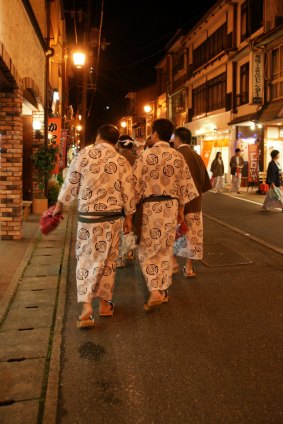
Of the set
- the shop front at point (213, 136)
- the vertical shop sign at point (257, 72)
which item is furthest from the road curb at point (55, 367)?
the shop front at point (213, 136)

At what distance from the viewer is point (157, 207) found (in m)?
5.51

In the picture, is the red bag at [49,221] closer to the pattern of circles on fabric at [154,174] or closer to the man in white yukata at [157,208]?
the man in white yukata at [157,208]

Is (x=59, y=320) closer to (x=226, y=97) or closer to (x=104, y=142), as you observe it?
(x=104, y=142)

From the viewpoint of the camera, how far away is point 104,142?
17.1 ft

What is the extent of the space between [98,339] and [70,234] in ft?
19.9

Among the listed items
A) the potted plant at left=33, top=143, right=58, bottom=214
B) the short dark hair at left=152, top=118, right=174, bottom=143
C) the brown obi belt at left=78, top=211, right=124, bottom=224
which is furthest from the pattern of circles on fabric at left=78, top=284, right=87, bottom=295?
the potted plant at left=33, top=143, right=58, bottom=214

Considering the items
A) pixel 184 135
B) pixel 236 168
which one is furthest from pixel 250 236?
pixel 236 168

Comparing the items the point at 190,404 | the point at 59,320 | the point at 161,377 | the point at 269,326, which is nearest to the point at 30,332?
the point at 59,320

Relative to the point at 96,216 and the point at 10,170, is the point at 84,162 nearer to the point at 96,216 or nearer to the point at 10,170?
the point at 96,216

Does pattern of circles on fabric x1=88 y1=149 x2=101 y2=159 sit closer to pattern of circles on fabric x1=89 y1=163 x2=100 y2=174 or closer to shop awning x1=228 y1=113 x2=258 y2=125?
pattern of circles on fabric x1=89 y1=163 x2=100 y2=174

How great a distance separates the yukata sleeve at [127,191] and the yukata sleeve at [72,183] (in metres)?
0.47

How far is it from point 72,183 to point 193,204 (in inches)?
91.7

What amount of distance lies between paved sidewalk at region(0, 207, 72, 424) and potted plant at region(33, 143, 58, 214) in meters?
4.59

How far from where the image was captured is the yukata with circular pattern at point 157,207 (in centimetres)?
549
